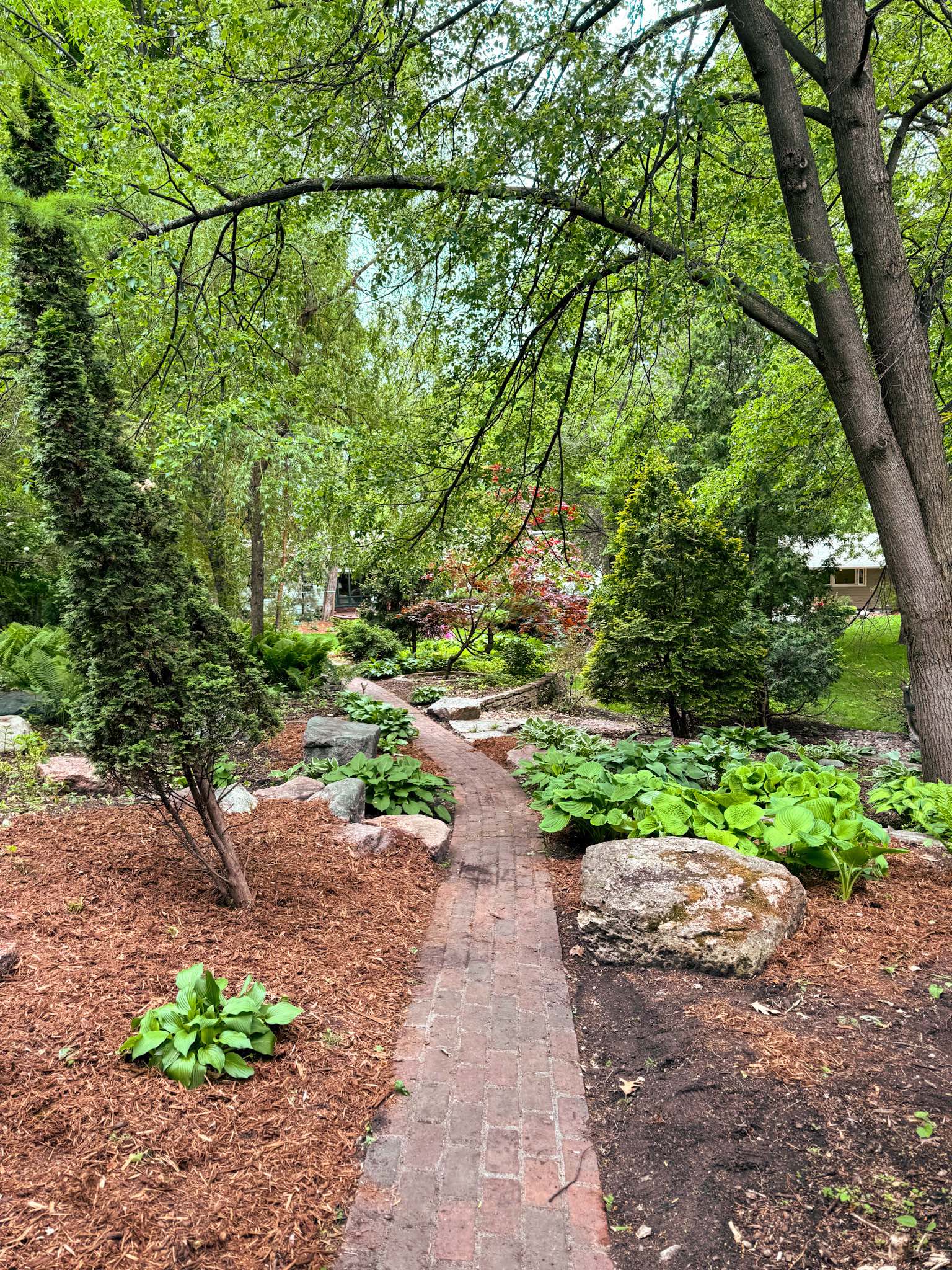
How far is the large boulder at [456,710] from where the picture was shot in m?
10.3

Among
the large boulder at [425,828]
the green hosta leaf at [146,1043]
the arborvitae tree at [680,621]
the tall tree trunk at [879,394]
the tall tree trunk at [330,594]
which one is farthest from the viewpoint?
the tall tree trunk at [330,594]

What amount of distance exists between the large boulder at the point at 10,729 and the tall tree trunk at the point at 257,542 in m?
4.82

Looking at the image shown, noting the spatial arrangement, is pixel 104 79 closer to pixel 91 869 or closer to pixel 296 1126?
pixel 91 869

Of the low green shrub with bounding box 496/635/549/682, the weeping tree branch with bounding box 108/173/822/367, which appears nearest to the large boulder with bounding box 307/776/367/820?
the weeping tree branch with bounding box 108/173/822/367

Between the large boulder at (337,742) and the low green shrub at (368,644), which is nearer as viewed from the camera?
the large boulder at (337,742)

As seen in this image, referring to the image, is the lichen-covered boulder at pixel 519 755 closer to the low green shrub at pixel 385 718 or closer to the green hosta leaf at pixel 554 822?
the low green shrub at pixel 385 718

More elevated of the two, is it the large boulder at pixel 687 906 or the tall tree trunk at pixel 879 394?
the tall tree trunk at pixel 879 394

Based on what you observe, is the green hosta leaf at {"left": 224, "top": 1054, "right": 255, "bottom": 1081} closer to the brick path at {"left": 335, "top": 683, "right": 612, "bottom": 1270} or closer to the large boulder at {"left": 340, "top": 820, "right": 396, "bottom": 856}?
the brick path at {"left": 335, "top": 683, "right": 612, "bottom": 1270}

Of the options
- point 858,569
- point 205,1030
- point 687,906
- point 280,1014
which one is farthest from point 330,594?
point 205,1030

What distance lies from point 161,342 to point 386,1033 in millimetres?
5212

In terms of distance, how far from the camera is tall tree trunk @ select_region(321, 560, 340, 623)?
26.6m

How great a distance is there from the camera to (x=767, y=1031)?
8.65 feet

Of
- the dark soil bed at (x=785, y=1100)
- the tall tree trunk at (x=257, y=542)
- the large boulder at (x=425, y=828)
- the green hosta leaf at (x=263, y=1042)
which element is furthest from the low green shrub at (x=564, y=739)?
the tall tree trunk at (x=257, y=542)

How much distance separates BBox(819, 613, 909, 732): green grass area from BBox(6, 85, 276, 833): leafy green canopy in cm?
915
